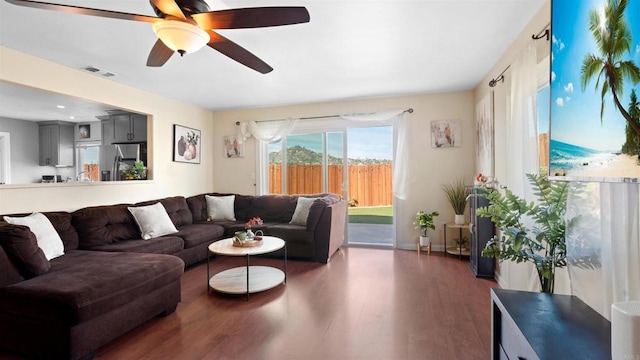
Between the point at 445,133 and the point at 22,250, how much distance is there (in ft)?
15.9

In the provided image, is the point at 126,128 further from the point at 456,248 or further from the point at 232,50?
the point at 456,248

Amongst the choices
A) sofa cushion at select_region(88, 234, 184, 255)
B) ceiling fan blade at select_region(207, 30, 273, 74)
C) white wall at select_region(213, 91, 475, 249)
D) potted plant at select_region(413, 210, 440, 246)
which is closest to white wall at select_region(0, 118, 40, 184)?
sofa cushion at select_region(88, 234, 184, 255)

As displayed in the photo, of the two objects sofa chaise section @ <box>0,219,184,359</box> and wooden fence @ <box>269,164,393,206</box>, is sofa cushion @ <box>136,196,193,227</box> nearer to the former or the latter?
wooden fence @ <box>269,164,393,206</box>

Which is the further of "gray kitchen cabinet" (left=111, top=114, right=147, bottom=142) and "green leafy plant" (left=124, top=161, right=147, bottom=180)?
"gray kitchen cabinet" (left=111, top=114, right=147, bottom=142)

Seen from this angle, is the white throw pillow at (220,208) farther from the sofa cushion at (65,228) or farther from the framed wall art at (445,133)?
the framed wall art at (445,133)

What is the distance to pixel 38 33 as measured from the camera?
8.45 ft

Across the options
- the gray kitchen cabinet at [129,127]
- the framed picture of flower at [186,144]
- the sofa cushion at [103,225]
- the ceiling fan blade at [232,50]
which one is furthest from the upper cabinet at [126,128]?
the ceiling fan blade at [232,50]

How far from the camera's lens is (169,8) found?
163 cm

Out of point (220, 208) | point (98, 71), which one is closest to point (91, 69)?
point (98, 71)

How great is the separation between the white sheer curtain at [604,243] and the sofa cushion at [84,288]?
8.64 feet

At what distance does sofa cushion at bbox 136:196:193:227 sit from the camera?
430cm

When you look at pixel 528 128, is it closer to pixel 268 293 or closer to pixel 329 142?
pixel 268 293

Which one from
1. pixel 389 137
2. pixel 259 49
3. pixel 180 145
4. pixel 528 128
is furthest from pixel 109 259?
pixel 389 137

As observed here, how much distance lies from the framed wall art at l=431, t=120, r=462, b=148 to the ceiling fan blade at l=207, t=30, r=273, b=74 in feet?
10.2
